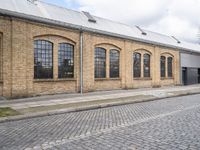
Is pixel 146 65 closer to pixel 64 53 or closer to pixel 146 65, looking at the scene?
pixel 146 65

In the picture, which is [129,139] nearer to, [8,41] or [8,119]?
[8,119]

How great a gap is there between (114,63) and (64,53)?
5.97 metres

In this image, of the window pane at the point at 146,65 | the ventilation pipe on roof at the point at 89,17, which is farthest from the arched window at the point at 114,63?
the window pane at the point at 146,65

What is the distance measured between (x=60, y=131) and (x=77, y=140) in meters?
1.22

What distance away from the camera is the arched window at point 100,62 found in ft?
70.6

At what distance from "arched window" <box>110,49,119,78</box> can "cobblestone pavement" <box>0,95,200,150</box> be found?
13.4 meters

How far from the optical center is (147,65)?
27.9 meters

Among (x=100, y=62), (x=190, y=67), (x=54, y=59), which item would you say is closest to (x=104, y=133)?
(x=54, y=59)

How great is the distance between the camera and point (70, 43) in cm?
1917

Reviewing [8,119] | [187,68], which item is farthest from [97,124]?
[187,68]

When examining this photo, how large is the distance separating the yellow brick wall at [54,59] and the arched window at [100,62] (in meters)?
0.35

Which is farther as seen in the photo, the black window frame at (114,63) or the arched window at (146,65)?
the arched window at (146,65)

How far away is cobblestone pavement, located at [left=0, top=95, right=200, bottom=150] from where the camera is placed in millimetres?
5945

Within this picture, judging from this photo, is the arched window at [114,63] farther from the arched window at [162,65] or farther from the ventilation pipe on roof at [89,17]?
the arched window at [162,65]
